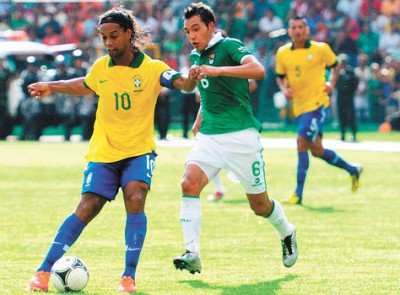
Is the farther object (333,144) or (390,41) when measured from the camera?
(390,41)

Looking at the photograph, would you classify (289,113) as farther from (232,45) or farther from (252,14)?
(232,45)

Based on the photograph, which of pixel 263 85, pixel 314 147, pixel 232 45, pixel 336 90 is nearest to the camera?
pixel 232 45

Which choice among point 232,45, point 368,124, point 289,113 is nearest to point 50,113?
point 289,113

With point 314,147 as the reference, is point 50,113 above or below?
below

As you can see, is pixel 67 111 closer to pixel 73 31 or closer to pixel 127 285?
pixel 73 31

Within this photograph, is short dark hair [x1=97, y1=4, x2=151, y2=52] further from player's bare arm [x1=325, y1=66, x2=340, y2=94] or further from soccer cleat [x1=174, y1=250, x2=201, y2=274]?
player's bare arm [x1=325, y1=66, x2=340, y2=94]

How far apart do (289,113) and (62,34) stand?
775cm

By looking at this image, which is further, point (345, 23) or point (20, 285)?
point (345, 23)

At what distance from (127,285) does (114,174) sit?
2.93 feet

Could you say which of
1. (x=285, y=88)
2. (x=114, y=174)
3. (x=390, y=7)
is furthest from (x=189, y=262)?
(x=390, y=7)

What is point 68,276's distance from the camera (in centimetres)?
811

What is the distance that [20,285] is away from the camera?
844cm

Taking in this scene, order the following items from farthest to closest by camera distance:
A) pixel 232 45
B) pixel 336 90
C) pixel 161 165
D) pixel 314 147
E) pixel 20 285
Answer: pixel 336 90
pixel 161 165
pixel 314 147
pixel 232 45
pixel 20 285

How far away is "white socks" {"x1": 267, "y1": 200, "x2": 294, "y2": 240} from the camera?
968cm
